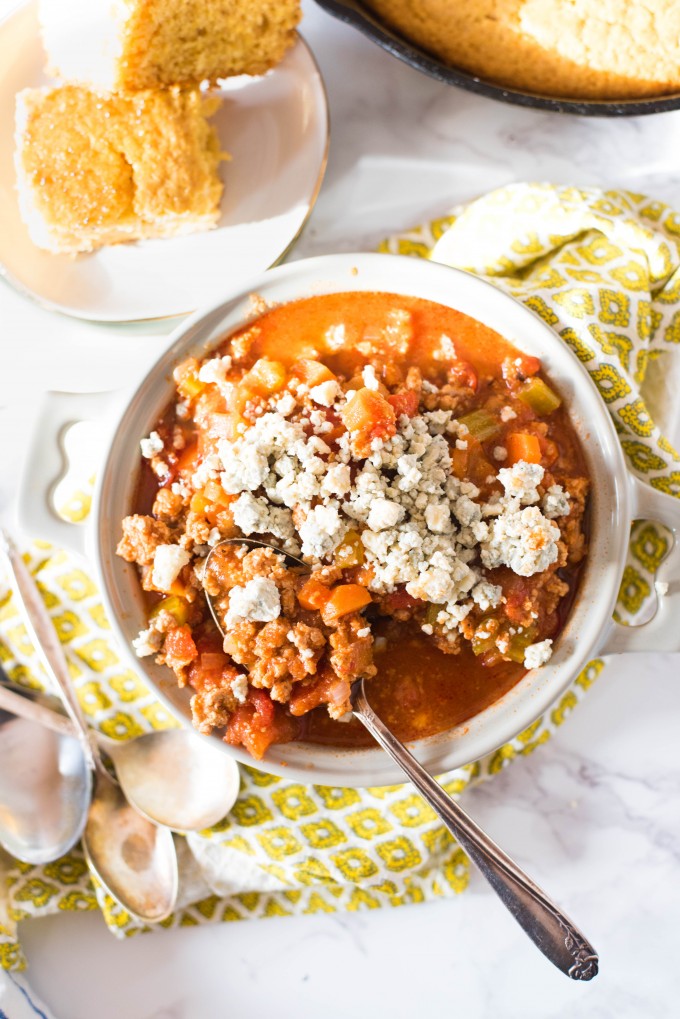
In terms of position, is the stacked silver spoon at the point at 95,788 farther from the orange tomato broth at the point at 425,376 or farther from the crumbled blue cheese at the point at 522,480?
the crumbled blue cheese at the point at 522,480

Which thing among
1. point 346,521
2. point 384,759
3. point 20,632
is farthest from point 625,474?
point 20,632

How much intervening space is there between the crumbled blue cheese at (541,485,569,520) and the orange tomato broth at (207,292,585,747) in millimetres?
195

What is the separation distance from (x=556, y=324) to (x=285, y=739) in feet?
4.51

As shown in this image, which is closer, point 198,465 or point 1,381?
point 198,465

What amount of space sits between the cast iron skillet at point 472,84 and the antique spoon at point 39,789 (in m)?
2.22

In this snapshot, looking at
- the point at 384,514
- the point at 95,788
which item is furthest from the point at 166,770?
the point at 384,514

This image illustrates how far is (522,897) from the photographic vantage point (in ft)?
7.11

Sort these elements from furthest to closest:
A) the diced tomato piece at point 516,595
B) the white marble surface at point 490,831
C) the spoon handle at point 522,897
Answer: the white marble surface at point 490,831, the diced tomato piece at point 516,595, the spoon handle at point 522,897

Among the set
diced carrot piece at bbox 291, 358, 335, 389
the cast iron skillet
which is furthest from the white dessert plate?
diced carrot piece at bbox 291, 358, 335, 389

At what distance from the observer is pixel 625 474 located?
246cm

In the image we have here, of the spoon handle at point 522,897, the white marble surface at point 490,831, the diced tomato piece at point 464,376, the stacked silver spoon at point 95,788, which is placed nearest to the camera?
the spoon handle at point 522,897

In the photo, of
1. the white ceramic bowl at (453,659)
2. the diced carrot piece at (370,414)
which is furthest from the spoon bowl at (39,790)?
the diced carrot piece at (370,414)

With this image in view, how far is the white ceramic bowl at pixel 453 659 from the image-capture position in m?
2.48

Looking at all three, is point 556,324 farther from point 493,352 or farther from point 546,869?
point 546,869
